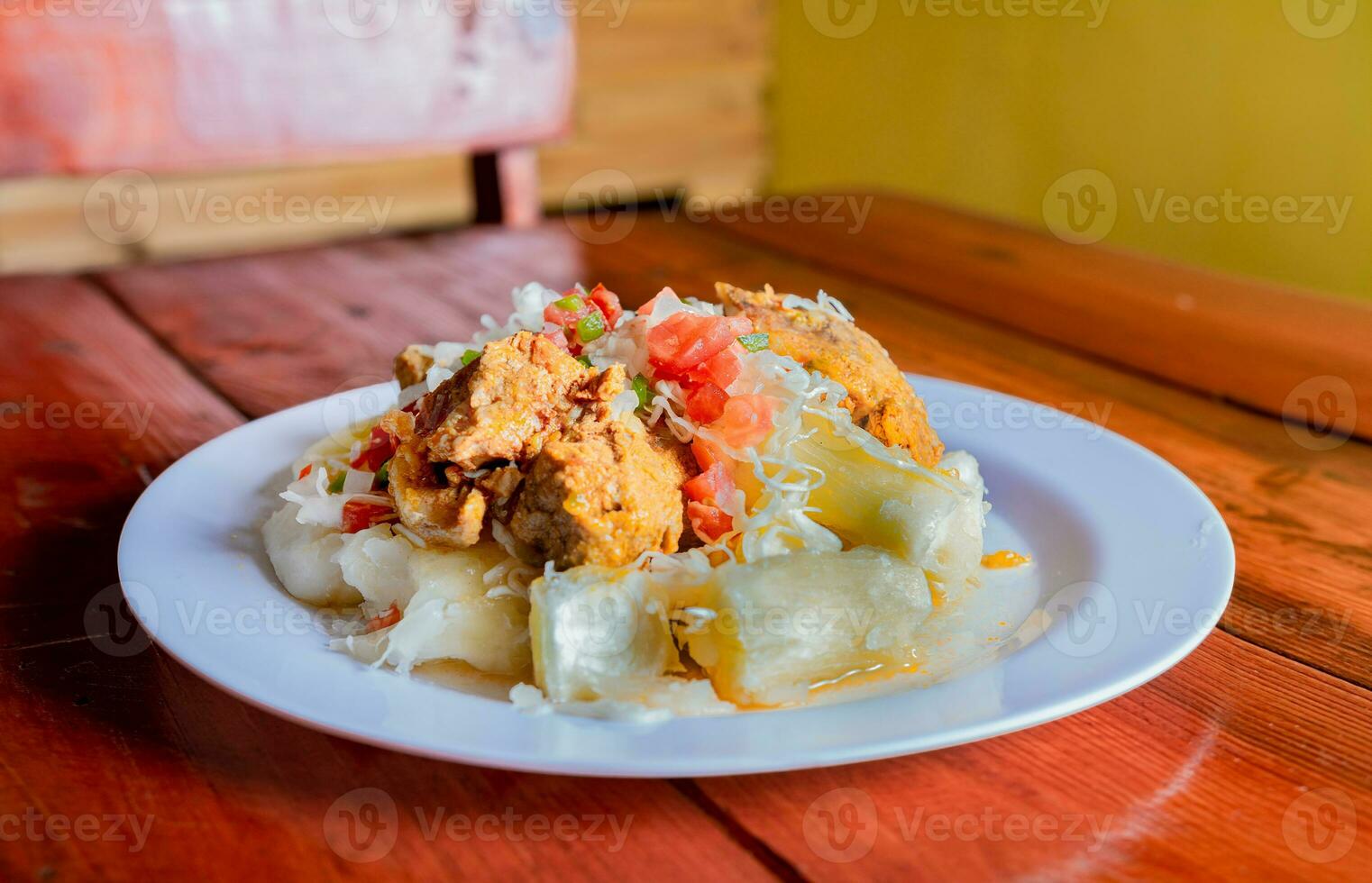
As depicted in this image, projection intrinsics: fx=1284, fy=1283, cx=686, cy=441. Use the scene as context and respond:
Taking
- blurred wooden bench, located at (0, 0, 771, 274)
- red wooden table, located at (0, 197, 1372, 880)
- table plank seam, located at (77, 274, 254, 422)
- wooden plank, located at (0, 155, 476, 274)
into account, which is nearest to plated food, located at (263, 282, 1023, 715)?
red wooden table, located at (0, 197, 1372, 880)

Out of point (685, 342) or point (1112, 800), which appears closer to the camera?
point (1112, 800)

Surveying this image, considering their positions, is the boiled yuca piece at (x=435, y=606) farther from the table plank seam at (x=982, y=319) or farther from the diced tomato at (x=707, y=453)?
the table plank seam at (x=982, y=319)

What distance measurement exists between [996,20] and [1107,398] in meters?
3.35

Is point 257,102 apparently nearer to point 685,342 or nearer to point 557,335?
point 557,335

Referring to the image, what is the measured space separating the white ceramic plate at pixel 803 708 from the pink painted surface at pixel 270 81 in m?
1.44

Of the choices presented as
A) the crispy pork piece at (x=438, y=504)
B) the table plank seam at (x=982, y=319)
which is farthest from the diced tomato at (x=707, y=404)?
the table plank seam at (x=982, y=319)

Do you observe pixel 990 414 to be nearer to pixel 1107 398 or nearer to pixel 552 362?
pixel 1107 398

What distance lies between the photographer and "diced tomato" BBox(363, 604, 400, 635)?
1180mm

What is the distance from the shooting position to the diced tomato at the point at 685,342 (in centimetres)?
133

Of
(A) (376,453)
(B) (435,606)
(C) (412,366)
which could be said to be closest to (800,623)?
(B) (435,606)

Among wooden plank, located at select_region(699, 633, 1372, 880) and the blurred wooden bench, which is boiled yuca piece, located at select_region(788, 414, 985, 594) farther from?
the blurred wooden bench

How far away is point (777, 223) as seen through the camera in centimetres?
295

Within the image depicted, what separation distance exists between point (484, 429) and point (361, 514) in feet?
0.59

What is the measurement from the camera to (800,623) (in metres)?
1.10
